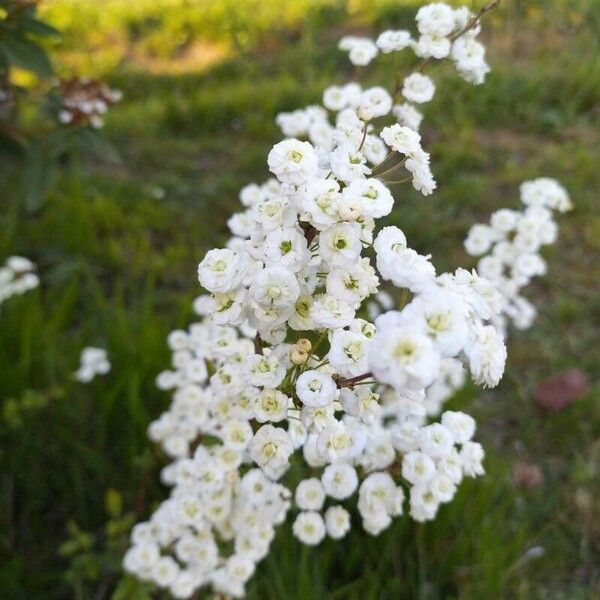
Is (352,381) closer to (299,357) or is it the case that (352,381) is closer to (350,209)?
(299,357)

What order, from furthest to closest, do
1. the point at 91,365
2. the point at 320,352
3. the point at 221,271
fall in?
the point at 91,365 < the point at 320,352 < the point at 221,271

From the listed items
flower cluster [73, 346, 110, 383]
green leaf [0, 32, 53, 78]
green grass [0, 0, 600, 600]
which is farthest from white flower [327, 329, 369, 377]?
green leaf [0, 32, 53, 78]

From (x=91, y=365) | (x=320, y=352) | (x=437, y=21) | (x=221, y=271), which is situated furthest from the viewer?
(x=91, y=365)

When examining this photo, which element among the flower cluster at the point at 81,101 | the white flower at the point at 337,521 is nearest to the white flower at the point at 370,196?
the white flower at the point at 337,521

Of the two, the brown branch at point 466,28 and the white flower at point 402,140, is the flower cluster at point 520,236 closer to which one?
the brown branch at point 466,28

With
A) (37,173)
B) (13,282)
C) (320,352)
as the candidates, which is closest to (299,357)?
(320,352)

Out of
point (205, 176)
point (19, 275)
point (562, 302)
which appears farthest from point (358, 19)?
point (19, 275)
